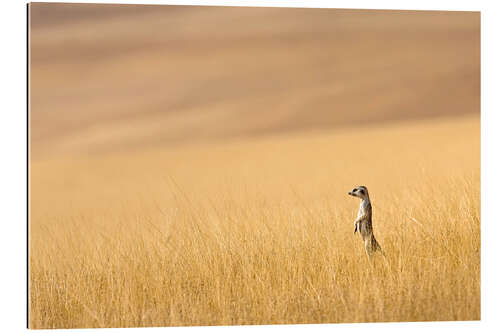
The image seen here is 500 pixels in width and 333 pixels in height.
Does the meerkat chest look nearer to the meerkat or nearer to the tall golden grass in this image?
the meerkat

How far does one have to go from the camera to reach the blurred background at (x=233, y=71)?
24.8ft

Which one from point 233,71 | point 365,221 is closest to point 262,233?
point 365,221

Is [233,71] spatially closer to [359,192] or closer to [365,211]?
[359,192]

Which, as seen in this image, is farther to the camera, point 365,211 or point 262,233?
point 262,233

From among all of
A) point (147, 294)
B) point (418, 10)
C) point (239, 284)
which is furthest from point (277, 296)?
point (418, 10)

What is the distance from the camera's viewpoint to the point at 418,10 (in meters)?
8.12

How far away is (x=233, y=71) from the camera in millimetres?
7949

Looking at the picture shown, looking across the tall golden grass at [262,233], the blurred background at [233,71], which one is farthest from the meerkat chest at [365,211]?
the blurred background at [233,71]

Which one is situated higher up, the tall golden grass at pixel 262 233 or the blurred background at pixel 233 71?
the blurred background at pixel 233 71

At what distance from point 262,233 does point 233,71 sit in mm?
1586

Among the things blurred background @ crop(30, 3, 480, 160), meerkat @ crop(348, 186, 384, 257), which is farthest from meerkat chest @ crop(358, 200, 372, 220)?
blurred background @ crop(30, 3, 480, 160)

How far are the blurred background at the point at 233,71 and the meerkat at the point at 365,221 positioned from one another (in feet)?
2.54

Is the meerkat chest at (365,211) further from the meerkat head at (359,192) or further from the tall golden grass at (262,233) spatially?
the tall golden grass at (262,233)

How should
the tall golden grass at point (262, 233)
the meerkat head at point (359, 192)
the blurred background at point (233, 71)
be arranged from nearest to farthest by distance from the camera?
the tall golden grass at point (262, 233) → the blurred background at point (233, 71) → the meerkat head at point (359, 192)
